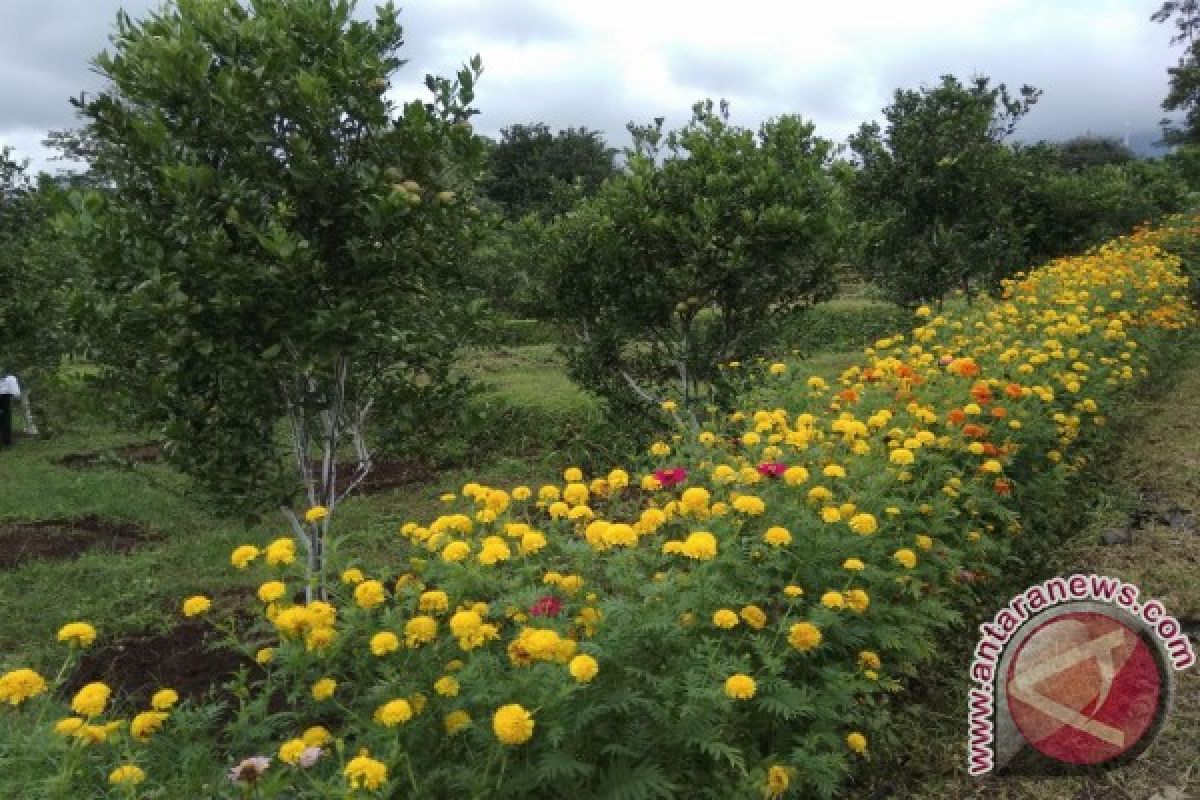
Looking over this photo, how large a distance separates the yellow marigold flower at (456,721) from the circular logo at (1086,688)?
134 centimetres

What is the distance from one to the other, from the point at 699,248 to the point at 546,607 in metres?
4.08

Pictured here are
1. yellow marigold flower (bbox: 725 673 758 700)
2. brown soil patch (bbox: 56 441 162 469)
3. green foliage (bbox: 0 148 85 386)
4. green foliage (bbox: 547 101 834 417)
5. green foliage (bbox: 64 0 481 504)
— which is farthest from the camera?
green foliage (bbox: 0 148 85 386)

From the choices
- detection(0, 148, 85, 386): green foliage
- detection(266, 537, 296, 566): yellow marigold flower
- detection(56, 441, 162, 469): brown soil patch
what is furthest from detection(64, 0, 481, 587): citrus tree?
detection(0, 148, 85, 386): green foliage

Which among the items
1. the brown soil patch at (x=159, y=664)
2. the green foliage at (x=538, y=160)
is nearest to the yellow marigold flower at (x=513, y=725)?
the brown soil patch at (x=159, y=664)

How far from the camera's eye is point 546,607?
2.16 m

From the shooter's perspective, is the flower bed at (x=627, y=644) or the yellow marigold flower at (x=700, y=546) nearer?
the flower bed at (x=627, y=644)

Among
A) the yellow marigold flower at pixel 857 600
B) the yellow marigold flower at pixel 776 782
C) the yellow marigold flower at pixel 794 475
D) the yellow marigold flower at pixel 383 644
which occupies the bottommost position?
the yellow marigold flower at pixel 776 782

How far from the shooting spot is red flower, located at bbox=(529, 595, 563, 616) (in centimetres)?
216

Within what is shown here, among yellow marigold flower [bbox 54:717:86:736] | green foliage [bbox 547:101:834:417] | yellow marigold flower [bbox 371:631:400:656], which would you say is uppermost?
green foliage [bbox 547:101:834:417]

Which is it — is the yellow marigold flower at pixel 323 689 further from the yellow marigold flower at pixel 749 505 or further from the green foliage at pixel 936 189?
the green foliage at pixel 936 189

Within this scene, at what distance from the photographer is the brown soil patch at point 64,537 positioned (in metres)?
6.65

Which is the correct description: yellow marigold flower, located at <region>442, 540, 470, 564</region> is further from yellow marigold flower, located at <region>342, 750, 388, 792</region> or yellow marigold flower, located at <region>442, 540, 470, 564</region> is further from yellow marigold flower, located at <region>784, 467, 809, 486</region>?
yellow marigold flower, located at <region>784, 467, 809, 486</region>

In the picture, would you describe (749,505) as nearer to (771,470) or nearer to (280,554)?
(771,470)

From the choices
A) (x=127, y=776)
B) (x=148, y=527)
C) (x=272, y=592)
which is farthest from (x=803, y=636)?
(x=148, y=527)
